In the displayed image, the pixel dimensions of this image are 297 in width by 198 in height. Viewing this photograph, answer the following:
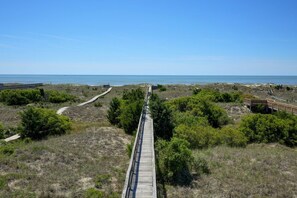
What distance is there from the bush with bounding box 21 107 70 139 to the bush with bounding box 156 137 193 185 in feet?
37.8

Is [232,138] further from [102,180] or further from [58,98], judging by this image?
[58,98]

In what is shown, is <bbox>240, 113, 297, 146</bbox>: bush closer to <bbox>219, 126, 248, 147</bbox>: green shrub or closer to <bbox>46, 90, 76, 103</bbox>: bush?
<bbox>219, 126, 248, 147</bbox>: green shrub

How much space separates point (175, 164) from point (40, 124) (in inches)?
507

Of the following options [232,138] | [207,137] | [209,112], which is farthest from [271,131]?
[209,112]

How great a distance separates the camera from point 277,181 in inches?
593

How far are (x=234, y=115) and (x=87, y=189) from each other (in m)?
28.5

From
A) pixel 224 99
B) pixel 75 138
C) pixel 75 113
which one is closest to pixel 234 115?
pixel 224 99

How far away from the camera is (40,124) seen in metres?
24.0

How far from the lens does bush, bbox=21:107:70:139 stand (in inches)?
923

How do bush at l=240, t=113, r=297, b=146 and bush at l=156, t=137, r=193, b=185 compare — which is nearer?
bush at l=156, t=137, r=193, b=185

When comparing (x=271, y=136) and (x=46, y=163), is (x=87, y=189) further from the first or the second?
(x=271, y=136)

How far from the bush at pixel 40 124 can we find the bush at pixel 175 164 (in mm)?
11527

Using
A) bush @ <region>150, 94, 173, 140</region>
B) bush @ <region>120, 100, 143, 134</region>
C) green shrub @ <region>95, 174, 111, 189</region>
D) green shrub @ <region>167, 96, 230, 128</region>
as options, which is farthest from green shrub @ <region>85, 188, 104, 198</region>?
green shrub @ <region>167, 96, 230, 128</region>

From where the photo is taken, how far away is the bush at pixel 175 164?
15391 mm
